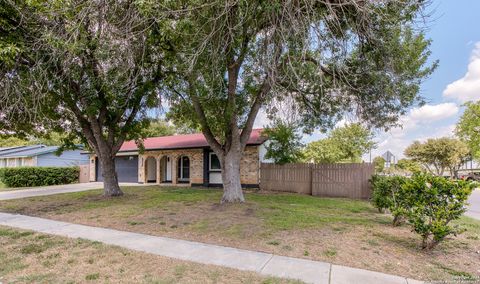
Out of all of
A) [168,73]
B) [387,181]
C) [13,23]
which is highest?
[13,23]

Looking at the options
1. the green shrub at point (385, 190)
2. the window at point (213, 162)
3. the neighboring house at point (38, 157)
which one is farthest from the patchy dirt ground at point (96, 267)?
the neighboring house at point (38, 157)

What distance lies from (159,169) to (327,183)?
12.4 meters

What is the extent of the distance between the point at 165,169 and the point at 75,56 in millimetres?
15037

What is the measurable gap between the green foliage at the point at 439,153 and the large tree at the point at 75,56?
36.6 meters

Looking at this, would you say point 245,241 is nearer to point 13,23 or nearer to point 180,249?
point 180,249

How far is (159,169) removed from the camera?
20906mm

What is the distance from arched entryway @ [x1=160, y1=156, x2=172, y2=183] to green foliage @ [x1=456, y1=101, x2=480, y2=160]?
3500cm

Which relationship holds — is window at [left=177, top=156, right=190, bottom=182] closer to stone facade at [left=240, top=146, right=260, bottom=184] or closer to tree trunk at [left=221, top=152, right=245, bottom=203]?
stone facade at [left=240, top=146, right=260, bottom=184]

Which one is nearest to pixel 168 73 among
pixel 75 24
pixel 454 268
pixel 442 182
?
pixel 75 24

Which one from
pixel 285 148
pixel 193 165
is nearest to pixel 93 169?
pixel 193 165

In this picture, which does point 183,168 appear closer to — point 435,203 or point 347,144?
point 347,144

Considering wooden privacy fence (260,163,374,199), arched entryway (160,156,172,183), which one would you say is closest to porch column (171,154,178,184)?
arched entryway (160,156,172,183)

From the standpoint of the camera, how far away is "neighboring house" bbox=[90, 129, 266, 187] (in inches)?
663

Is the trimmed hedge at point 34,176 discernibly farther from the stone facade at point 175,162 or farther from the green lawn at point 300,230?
the green lawn at point 300,230
